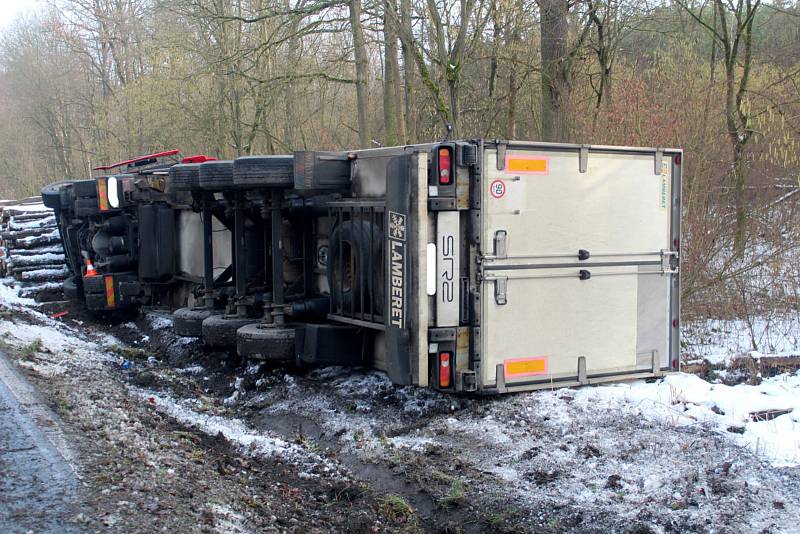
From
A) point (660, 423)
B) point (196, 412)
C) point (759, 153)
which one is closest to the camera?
point (660, 423)

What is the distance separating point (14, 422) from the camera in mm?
5555

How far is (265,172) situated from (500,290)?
2603mm

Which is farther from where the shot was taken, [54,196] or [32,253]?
[32,253]

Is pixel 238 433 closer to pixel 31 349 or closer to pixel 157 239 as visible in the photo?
pixel 31 349

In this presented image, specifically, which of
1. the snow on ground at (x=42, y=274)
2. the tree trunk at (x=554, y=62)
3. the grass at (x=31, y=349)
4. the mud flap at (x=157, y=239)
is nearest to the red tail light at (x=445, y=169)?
the grass at (x=31, y=349)

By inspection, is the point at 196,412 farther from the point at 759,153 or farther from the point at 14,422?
the point at 759,153

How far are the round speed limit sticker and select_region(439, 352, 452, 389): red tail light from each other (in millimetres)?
1341

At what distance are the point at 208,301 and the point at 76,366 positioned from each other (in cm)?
179

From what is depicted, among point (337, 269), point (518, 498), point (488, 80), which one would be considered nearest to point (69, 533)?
point (518, 498)

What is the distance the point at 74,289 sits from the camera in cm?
1441

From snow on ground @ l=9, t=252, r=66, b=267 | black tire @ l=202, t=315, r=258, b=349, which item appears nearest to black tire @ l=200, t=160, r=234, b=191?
black tire @ l=202, t=315, r=258, b=349

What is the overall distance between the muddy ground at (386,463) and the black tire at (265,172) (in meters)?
1.96

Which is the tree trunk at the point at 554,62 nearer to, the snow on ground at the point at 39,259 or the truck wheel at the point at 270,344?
the truck wheel at the point at 270,344

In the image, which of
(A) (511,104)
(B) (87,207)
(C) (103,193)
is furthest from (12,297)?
(A) (511,104)
